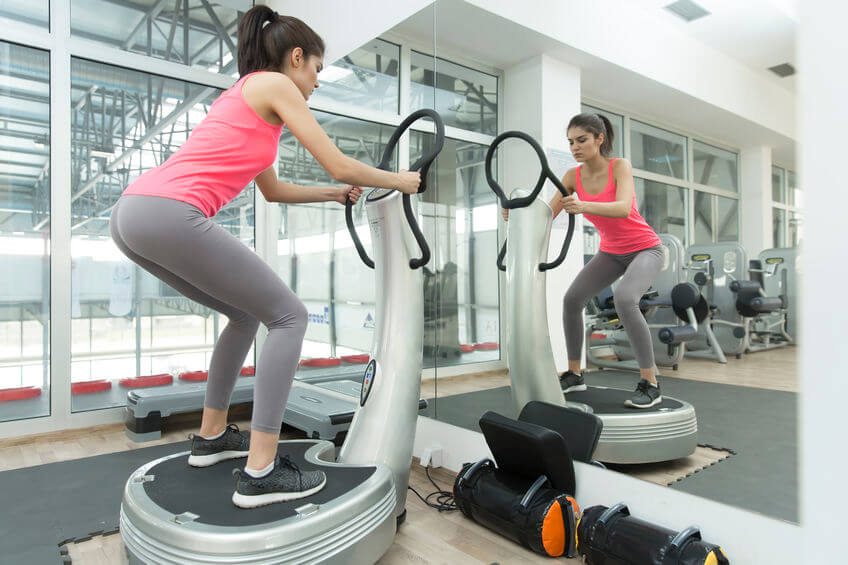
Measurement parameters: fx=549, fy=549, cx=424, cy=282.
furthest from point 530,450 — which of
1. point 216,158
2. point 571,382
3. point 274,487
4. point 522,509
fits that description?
point 216,158

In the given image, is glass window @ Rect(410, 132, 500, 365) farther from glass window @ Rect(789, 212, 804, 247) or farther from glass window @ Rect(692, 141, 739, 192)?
glass window @ Rect(789, 212, 804, 247)

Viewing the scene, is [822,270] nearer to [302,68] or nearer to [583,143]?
[583,143]

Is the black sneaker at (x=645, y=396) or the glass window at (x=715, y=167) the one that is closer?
the glass window at (x=715, y=167)

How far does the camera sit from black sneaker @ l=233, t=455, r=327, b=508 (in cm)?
143

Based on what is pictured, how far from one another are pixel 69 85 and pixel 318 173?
1.51 metres

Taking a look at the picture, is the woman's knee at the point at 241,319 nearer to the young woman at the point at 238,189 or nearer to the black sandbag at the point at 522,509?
the young woman at the point at 238,189

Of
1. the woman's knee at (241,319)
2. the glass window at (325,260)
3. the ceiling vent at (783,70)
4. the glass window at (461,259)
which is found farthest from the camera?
the glass window at (325,260)

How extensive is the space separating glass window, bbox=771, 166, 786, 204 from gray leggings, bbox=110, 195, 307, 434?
1.30m

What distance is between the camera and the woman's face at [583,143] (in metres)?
1.91

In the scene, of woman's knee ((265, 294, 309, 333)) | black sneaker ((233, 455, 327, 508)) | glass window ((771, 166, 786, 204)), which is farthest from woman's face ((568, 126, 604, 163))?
black sneaker ((233, 455, 327, 508))

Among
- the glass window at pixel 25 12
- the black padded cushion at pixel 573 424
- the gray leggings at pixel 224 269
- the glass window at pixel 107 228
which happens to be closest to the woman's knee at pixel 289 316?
the gray leggings at pixel 224 269

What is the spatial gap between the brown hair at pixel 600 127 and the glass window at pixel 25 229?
2906mm

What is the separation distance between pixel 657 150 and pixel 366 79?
2006 millimetres

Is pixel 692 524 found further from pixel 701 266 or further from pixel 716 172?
pixel 716 172
